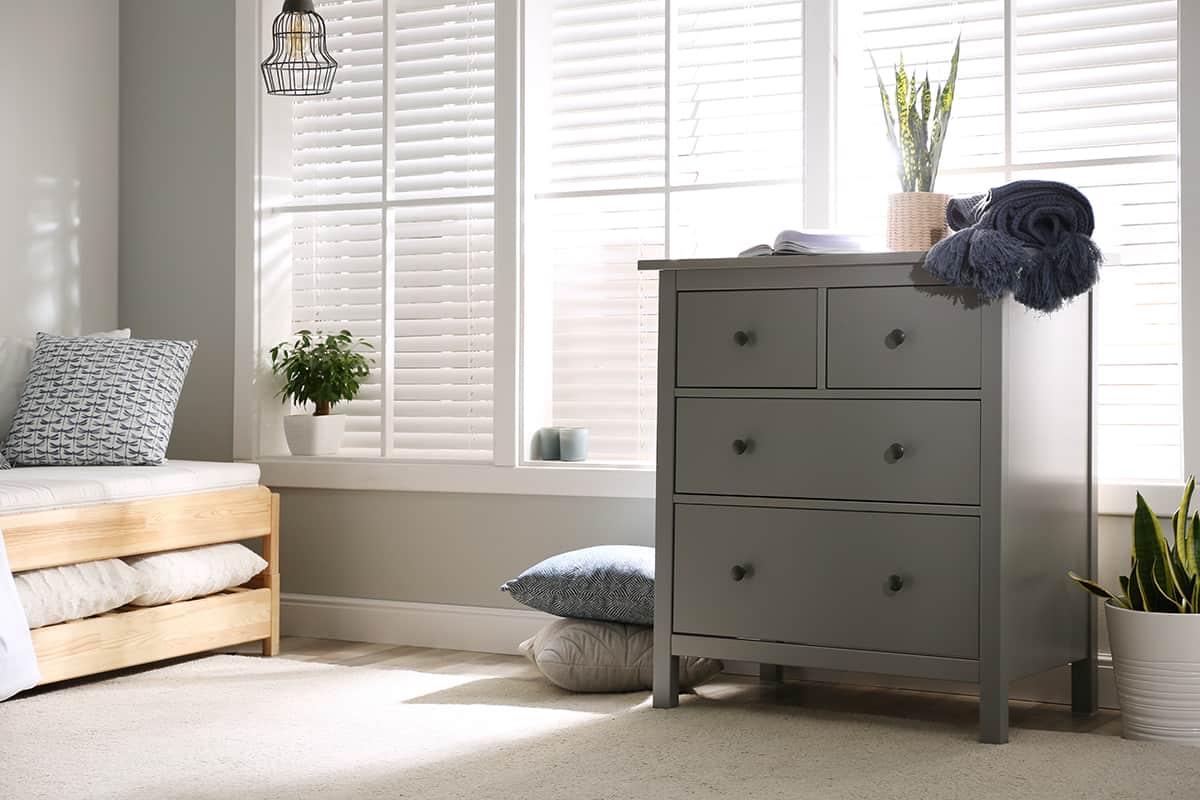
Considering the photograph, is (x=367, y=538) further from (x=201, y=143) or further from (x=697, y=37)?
(x=697, y=37)

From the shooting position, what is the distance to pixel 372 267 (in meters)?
3.95

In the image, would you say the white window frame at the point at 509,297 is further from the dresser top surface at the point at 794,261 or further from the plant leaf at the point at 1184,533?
the dresser top surface at the point at 794,261

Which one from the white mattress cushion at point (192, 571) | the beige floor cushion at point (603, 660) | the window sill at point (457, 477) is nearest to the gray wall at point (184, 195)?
the window sill at point (457, 477)

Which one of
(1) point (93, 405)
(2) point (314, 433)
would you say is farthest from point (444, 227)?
(1) point (93, 405)

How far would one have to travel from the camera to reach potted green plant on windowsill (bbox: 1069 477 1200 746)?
2.62 meters

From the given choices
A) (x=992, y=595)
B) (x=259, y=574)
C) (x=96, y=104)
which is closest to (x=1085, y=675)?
(x=992, y=595)

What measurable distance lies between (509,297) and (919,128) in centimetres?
123

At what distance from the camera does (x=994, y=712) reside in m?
2.60

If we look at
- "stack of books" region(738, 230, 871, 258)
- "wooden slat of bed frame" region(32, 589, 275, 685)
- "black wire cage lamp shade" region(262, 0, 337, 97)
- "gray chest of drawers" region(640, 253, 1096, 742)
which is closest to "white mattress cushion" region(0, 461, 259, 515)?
"wooden slat of bed frame" region(32, 589, 275, 685)

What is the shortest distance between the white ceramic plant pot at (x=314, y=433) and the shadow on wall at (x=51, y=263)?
78 centimetres

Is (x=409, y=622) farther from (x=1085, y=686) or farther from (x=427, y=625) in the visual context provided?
(x=1085, y=686)

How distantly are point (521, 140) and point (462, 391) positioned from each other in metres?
0.70

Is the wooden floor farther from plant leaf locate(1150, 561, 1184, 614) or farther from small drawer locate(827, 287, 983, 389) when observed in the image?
small drawer locate(827, 287, 983, 389)

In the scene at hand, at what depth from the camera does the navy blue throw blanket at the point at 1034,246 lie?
102 inches
